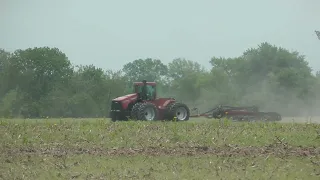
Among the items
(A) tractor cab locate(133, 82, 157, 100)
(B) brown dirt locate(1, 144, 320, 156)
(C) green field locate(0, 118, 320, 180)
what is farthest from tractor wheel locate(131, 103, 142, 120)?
(B) brown dirt locate(1, 144, 320, 156)

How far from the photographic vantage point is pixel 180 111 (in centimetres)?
2972

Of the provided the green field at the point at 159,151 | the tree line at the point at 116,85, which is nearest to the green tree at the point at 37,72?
the tree line at the point at 116,85

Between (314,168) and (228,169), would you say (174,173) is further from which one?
(314,168)

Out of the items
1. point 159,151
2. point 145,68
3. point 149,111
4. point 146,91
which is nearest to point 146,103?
point 149,111

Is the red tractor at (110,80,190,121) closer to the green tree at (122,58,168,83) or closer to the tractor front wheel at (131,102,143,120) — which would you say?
the tractor front wheel at (131,102,143,120)

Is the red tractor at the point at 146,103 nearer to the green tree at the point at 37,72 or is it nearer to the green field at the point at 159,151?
the green field at the point at 159,151

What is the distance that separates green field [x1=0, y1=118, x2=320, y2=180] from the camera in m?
12.0

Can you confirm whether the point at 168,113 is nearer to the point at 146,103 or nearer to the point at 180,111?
→ the point at 180,111

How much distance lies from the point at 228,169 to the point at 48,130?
30.7 ft

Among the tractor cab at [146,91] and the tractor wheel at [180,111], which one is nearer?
the tractor wheel at [180,111]

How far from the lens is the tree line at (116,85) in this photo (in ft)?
182

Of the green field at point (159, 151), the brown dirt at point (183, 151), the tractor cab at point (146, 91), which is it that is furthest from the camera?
the tractor cab at point (146, 91)

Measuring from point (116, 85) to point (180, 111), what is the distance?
120 feet

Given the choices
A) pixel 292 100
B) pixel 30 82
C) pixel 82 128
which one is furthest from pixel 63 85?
pixel 82 128
